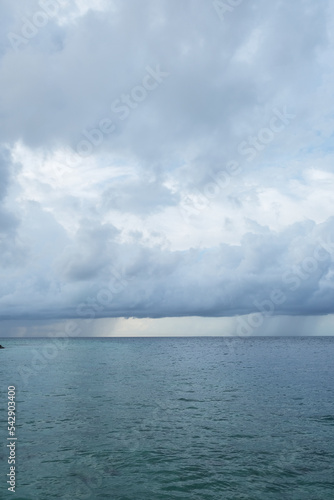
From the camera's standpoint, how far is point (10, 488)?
2003cm

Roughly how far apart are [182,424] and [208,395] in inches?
647

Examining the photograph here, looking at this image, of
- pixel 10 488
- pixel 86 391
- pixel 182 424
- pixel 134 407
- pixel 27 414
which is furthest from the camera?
pixel 86 391

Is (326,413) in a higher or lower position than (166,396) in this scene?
lower

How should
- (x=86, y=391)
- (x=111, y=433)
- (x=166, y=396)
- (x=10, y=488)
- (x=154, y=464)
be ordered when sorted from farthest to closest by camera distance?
(x=86, y=391), (x=166, y=396), (x=111, y=433), (x=154, y=464), (x=10, y=488)

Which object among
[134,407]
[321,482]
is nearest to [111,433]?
[134,407]

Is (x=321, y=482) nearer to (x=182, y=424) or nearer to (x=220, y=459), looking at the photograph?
(x=220, y=459)

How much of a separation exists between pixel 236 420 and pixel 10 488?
21877 mm

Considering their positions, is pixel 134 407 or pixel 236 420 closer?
pixel 236 420

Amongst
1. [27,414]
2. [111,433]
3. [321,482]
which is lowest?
[321,482]

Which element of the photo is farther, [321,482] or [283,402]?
[283,402]

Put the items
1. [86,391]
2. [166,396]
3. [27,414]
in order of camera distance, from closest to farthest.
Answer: [27,414] → [166,396] → [86,391]

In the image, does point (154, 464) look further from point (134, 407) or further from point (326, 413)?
point (326, 413)

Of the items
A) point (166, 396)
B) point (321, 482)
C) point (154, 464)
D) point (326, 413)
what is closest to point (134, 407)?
point (166, 396)

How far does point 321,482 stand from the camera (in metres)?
21.1
